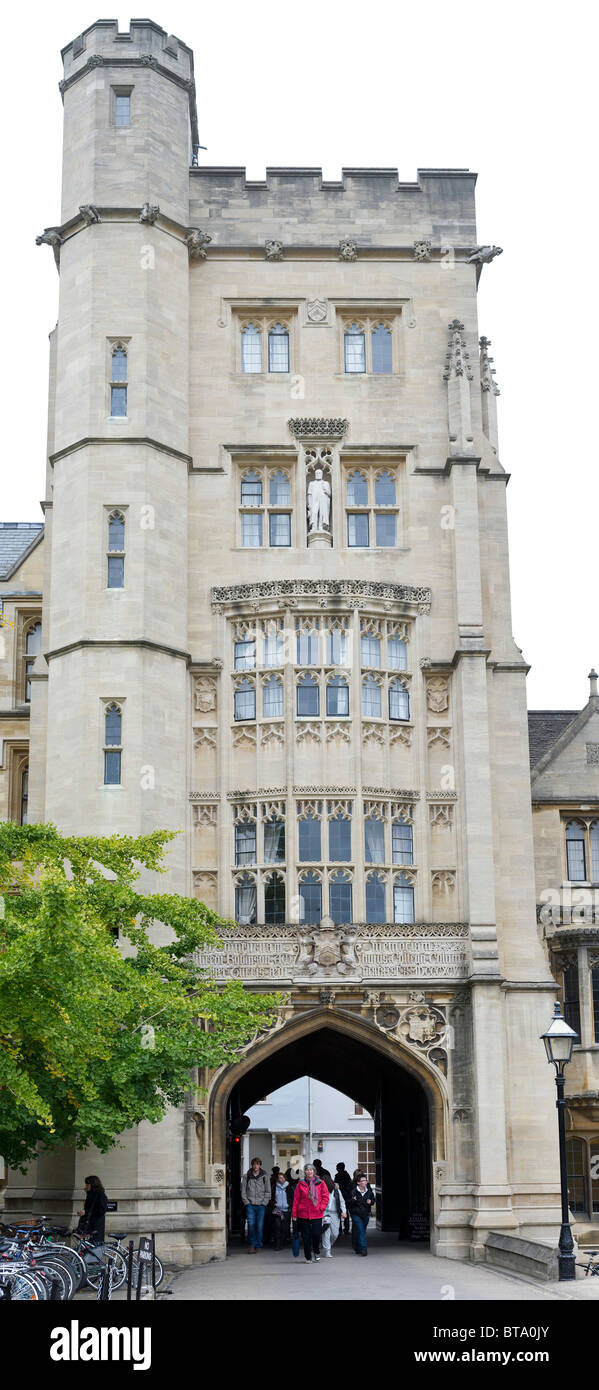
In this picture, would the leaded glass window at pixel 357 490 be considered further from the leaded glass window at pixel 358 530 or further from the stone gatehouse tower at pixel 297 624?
the leaded glass window at pixel 358 530

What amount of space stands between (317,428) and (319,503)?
1516 mm

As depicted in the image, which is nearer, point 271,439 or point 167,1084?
point 167,1084

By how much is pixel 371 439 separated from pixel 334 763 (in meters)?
6.57

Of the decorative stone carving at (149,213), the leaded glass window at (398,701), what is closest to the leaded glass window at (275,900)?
the leaded glass window at (398,701)

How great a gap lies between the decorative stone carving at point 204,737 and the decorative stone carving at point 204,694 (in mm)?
362

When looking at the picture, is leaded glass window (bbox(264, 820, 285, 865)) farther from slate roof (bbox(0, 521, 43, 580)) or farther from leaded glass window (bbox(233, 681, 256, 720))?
slate roof (bbox(0, 521, 43, 580))

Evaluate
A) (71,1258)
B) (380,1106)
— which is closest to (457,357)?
(380,1106)

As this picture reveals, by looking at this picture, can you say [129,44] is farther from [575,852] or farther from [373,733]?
[575,852]

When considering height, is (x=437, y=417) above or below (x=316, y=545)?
above

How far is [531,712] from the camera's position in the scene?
119 feet

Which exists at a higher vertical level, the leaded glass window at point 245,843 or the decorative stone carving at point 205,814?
the decorative stone carving at point 205,814

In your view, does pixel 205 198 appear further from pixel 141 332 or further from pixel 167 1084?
pixel 167 1084

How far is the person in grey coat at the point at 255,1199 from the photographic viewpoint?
28.4m

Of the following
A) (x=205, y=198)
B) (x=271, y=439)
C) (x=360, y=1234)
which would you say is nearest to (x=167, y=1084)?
(x=360, y=1234)
